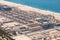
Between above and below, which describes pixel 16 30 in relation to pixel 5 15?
below

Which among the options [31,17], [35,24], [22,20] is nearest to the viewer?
[35,24]

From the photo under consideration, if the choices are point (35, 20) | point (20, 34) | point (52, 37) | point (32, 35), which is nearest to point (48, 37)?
point (52, 37)

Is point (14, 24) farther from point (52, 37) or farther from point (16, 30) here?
point (52, 37)

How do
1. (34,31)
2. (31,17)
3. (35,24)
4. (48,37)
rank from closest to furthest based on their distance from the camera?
(48,37)
(34,31)
(35,24)
(31,17)

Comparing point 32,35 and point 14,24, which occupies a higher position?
point 14,24

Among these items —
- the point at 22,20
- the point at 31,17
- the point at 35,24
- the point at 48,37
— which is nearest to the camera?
the point at 48,37

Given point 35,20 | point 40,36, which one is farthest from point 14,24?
point 40,36

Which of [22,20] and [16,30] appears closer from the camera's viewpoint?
[16,30]

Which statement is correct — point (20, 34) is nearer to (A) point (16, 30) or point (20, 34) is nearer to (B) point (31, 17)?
(A) point (16, 30)

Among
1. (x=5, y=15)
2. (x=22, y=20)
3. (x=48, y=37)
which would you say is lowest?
(x=48, y=37)
